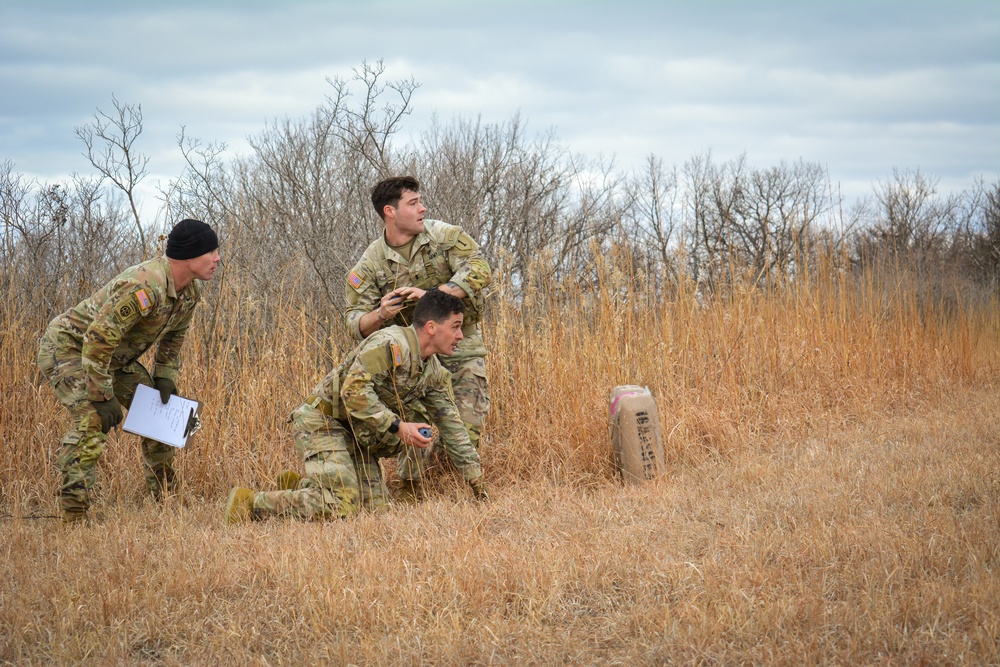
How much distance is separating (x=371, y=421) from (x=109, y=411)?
4.68 ft

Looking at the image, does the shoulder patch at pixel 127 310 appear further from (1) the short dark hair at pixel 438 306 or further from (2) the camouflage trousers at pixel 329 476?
(1) the short dark hair at pixel 438 306

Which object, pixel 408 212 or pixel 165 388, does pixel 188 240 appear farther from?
pixel 408 212

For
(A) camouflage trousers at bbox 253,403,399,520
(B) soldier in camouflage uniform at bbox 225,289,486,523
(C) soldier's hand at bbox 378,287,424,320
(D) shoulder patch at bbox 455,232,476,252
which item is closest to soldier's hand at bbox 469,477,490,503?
(B) soldier in camouflage uniform at bbox 225,289,486,523

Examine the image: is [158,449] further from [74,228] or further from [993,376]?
[993,376]

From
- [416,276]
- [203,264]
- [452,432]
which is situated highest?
[203,264]

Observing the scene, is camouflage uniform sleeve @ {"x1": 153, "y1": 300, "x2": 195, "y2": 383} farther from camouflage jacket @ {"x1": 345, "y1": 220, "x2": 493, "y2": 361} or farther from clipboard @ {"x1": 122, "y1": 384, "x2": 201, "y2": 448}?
camouflage jacket @ {"x1": 345, "y1": 220, "x2": 493, "y2": 361}

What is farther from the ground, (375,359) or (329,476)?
(375,359)

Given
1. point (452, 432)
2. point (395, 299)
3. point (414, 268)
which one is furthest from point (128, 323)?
point (452, 432)

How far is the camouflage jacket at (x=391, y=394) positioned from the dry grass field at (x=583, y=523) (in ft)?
1.32

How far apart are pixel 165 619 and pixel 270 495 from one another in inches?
54.1

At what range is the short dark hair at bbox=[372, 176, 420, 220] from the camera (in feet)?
15.9

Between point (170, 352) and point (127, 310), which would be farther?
point (170, 352)

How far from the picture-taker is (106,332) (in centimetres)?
431

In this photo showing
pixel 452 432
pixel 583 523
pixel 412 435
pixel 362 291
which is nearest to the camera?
pixel 583 523
